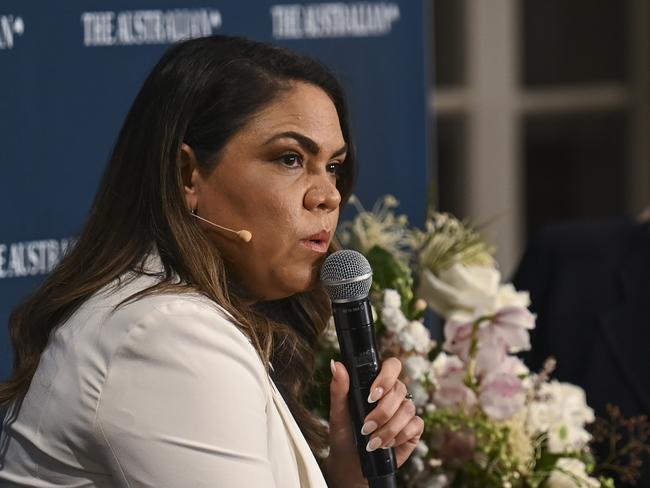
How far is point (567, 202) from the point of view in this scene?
505 centimetres

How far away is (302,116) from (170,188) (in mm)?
202

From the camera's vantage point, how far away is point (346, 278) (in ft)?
5.60

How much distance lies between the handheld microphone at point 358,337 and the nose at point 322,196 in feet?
0.25

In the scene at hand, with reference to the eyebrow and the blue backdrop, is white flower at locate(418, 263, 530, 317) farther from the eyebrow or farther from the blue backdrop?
the eyebrow

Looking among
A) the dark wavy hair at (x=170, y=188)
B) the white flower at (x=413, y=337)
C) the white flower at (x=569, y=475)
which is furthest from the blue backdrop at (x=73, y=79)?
the white flower at (x=569, y=475)

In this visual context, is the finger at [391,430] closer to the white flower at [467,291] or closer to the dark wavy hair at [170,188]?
the dark wavy hair at [170,188]

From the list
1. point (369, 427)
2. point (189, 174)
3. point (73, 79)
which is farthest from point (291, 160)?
point (73, 79)

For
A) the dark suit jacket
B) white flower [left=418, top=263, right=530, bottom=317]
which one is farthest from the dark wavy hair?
the dark suit jacket

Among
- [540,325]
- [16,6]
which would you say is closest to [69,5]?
[16,6]

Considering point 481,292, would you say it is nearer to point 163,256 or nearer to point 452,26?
point 163,256

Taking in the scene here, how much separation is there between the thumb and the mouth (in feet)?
0.51

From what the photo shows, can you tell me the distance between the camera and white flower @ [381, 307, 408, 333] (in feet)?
7.14

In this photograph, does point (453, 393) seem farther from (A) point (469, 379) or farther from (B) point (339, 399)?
(B) point (339, 399)

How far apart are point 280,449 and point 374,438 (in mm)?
127
